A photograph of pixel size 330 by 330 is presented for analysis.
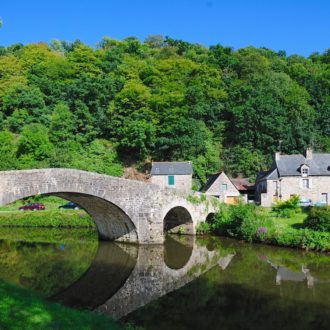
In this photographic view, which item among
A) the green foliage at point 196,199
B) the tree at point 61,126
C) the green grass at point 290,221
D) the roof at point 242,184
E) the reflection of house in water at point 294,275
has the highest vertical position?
the tree at point 61,126

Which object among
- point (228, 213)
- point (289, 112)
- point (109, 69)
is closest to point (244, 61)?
point (289, 112)

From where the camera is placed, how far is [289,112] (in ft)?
146

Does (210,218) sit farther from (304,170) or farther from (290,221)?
(304,170)

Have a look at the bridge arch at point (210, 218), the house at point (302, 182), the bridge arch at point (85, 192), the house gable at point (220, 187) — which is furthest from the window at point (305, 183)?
the bridge arch at point (85, 192)

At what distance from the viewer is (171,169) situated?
36.6 m

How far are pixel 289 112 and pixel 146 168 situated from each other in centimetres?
1695

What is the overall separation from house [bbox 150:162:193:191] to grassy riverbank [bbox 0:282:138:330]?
84.8 ft

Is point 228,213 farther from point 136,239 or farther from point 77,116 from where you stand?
point 77,116

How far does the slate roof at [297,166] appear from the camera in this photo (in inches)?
1280

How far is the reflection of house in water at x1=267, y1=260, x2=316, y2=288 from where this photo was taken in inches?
559

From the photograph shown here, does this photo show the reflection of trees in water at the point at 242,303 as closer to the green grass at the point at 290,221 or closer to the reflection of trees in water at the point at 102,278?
the reflection of trees in water at the point at 102,278

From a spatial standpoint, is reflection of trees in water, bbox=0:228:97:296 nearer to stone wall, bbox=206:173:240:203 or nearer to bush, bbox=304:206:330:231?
bush, bbox=304:206:330:231

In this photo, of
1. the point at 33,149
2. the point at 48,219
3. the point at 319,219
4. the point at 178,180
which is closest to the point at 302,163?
the point at 178,180

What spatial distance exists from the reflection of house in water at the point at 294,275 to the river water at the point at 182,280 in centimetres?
1
